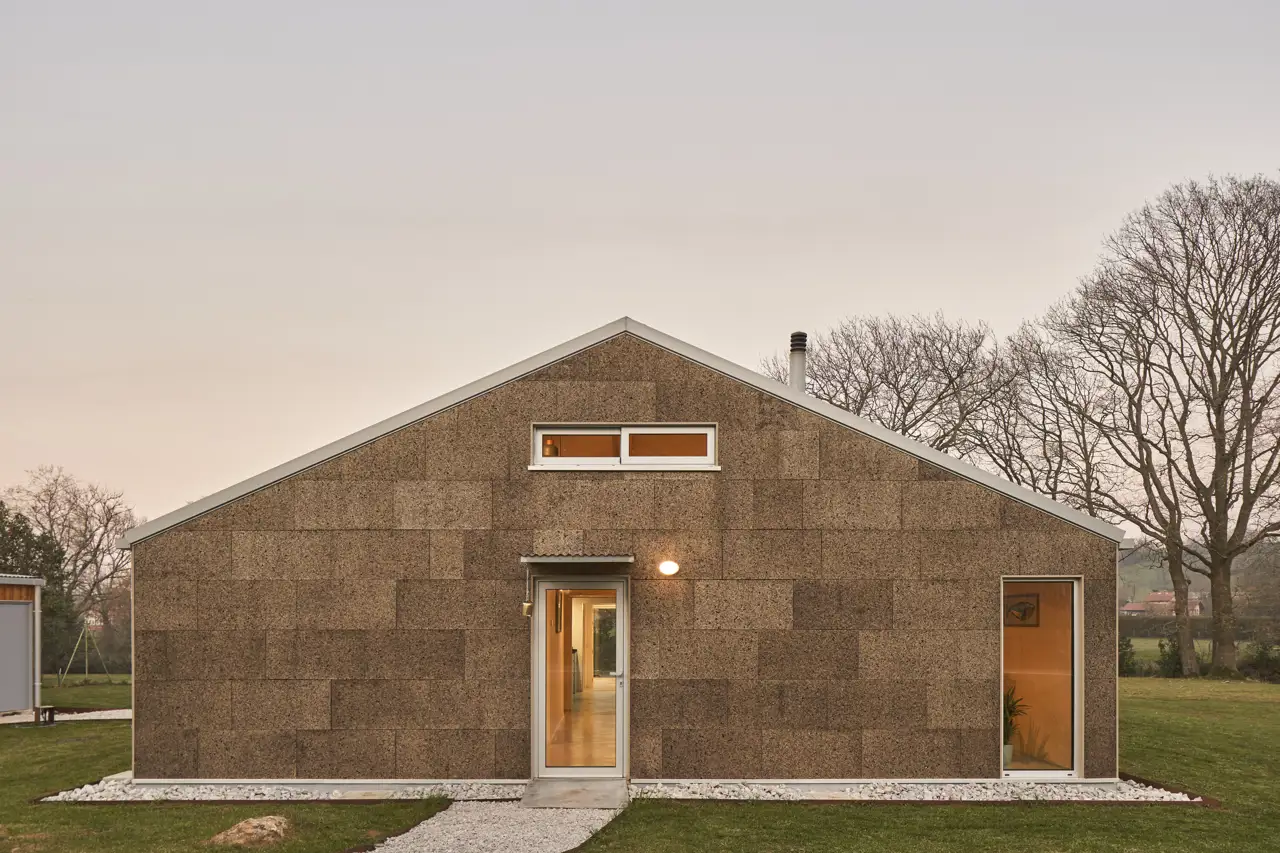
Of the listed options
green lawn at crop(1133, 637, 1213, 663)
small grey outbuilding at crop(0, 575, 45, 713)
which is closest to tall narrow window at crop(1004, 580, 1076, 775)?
Answer: small grey outbuilding at crop(0, 575, 45, 713)

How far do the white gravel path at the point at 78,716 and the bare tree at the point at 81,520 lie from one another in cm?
1700

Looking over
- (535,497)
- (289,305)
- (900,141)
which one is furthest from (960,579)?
(289,305)

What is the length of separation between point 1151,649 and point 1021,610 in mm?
26062

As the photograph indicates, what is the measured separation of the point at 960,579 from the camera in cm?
1033

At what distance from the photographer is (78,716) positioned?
1811 cm

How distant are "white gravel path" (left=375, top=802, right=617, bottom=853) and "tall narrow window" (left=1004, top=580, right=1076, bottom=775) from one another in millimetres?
→ 4641

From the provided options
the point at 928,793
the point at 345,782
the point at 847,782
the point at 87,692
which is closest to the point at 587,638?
the point at 345,782

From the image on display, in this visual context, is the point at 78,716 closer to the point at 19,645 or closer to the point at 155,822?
the point at 19,645

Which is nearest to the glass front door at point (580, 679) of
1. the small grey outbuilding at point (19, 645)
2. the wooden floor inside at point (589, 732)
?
the wooden floor inside at point (589, 732)

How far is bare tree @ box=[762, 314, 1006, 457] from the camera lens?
28719 millimetres

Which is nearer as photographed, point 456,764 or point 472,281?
point 456,764

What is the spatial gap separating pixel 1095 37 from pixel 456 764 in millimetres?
16415

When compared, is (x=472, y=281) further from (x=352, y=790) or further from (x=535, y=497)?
(x=352, y=790)

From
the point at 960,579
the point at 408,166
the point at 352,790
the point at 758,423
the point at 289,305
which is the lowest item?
the point at 352,790
